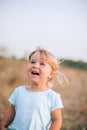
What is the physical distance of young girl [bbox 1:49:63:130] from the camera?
1840mm

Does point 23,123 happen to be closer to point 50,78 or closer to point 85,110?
point 50,78

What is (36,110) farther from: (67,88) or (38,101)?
(67,88)

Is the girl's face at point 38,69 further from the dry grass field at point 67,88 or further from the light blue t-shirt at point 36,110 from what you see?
the dry grass field at point 67,88

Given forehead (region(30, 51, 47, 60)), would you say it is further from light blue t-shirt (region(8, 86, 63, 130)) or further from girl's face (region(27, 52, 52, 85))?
light blue t-shirt (region(8, 86, 63, 130))

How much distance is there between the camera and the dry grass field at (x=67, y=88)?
328 cm

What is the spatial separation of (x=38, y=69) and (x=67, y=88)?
63.8 inches

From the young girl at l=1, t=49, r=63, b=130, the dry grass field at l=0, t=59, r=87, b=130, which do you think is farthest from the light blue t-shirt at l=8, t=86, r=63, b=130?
the dry grass field at l=0, t=59, r=87, b=130

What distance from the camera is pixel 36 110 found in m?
1.84

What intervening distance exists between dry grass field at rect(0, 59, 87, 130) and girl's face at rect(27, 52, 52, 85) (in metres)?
1.38

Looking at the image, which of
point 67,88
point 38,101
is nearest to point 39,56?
point 38,101

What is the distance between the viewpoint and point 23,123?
1.86m

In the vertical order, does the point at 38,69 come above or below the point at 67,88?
above

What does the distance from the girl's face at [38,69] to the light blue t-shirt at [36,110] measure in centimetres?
8

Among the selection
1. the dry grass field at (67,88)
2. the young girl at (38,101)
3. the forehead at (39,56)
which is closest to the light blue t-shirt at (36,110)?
the young girl at (38,101)
